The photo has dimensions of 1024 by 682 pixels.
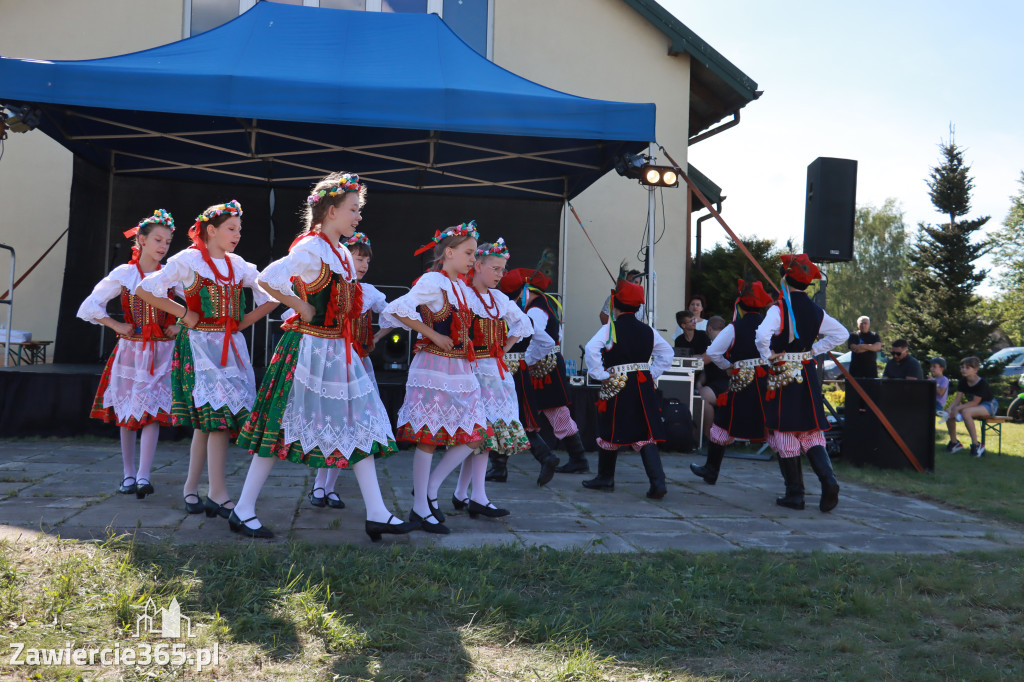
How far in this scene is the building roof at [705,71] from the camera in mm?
11258

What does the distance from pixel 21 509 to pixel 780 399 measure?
15.4 ft

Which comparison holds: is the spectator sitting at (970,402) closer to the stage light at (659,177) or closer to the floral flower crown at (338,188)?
the stage light at (659,177)

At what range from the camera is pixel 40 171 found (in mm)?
10430

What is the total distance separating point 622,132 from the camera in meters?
6.95

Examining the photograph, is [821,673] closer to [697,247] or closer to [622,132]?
[622,132]

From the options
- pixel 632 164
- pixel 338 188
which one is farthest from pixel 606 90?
pixel 338 188

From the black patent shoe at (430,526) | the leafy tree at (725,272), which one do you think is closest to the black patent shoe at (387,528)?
the black patent shoe at (430,526)

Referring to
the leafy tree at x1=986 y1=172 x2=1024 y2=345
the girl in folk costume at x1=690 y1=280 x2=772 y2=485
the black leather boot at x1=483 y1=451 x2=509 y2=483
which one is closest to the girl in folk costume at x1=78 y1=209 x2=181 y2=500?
the black leather boot at x1=483 y1=451 x2=509 y2=483

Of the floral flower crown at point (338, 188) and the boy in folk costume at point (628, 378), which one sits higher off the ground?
the floral flower crown at point (338, 188)

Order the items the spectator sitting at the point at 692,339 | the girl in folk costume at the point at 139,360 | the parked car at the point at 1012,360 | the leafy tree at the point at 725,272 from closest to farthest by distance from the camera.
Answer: the girl in folk costume at the point at 139,360 → the spectator sitting at the point at 692,339 → the leafy tree at the point at 725,272 → the parked car at the point at 1012,360

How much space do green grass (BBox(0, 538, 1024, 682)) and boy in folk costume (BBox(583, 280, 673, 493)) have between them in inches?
78.0

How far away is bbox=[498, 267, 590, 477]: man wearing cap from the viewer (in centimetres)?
620

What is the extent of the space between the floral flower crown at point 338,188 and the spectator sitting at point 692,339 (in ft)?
19.5

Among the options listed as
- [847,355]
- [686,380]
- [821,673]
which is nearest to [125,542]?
[821,673]
